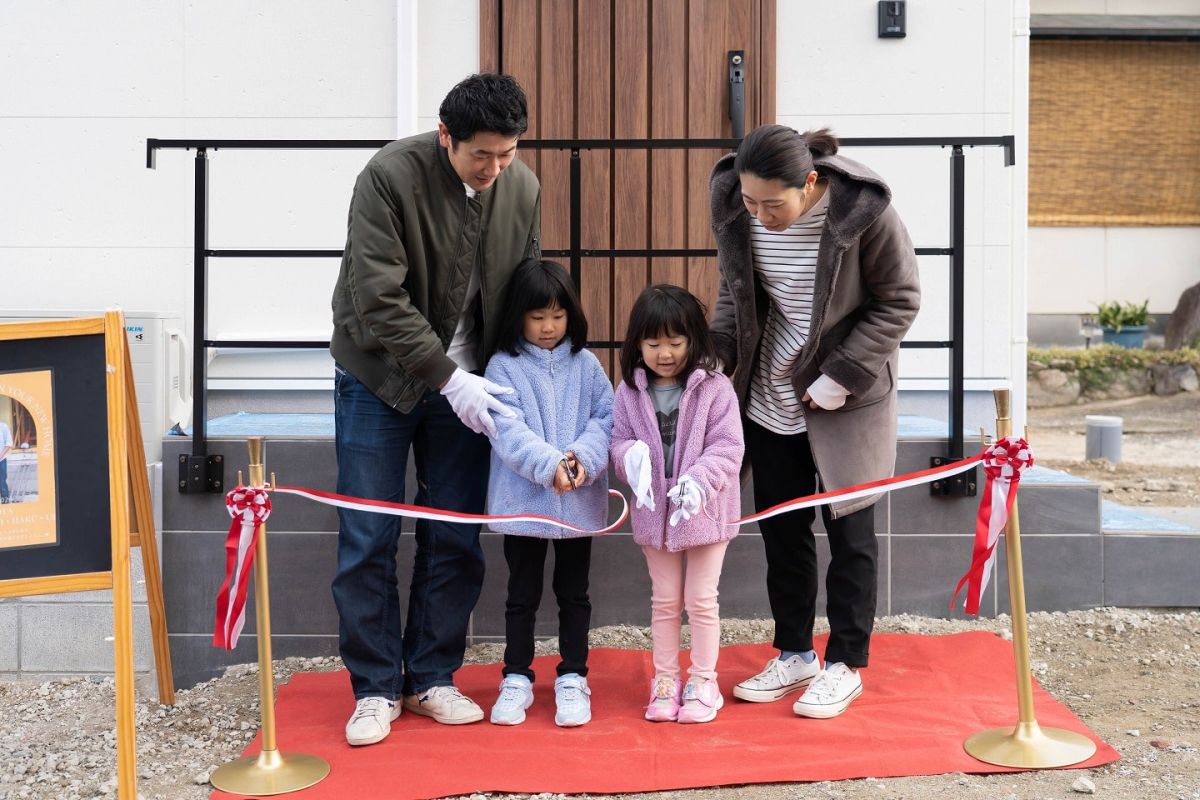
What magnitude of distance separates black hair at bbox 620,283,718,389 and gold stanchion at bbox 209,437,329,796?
99 cm

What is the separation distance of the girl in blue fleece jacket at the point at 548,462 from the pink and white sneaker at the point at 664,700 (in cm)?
17

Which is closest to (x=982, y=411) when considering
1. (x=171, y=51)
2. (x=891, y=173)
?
(x=891, y=173)

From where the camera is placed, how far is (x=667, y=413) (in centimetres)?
306

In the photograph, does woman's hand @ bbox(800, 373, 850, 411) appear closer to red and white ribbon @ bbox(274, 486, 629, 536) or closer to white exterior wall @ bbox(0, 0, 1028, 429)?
red and white ribbon @ bbox(274, 486, 629, 536)

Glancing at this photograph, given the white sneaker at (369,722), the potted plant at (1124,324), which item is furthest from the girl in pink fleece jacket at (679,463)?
the potted plant at (1124,324)

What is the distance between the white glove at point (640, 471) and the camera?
2861 millimetres

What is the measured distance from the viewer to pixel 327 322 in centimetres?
476

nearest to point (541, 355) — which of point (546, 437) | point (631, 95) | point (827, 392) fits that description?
point (546, 437)

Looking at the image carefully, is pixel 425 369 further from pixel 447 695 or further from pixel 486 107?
pixel 447 695

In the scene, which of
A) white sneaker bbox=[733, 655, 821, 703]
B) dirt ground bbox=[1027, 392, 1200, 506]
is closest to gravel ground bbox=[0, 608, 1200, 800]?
white sneaker bbox=[733, 655, 821, 703]

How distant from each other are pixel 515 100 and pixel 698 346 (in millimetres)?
793

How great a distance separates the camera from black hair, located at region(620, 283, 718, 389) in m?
2.96

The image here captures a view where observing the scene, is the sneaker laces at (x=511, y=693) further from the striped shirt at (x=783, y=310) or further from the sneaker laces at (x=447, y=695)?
the striped shirt at (x=783, y=310)

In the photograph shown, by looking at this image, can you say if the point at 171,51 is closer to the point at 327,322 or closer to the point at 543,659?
the point at 327,322
